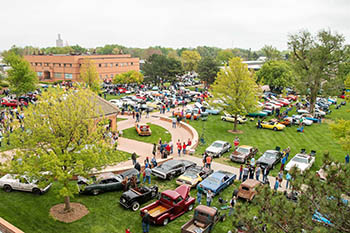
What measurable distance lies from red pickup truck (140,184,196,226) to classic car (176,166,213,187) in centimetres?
290

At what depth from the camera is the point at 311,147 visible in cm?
2852

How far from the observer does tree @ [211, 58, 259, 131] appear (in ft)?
102

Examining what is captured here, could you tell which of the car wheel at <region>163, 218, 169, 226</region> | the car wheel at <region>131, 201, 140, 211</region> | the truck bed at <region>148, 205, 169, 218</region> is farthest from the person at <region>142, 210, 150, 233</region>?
the car wheel at <region>131, 201, 140, 211</region>

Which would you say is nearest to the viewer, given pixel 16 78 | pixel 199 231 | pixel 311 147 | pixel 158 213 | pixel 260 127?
pixel 199 231

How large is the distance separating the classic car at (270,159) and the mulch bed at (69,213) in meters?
13.8

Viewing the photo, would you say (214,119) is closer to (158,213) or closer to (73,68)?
(158,213)

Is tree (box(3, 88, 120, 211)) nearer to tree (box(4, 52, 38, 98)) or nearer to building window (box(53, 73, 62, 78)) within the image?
tree (box(4, 52, 38, 98))

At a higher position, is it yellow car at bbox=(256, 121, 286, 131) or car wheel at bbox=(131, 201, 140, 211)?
yellow car at bbox=(256, 121, 286, 131)

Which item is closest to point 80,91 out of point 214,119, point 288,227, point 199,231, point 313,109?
point 199,231

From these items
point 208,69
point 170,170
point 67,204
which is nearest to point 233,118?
point 170,170

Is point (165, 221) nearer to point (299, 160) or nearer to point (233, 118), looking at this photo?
point (299, 160)

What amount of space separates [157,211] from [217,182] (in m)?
5.06

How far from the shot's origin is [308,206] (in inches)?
314

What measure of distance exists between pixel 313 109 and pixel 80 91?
39.8 meters
